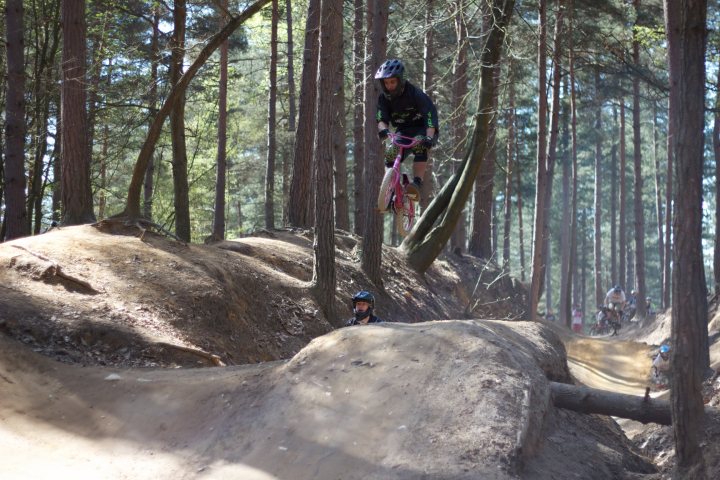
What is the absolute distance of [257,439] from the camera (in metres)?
6.05

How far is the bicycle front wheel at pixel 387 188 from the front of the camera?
9984mm

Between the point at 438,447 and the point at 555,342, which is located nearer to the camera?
the point at 438,447

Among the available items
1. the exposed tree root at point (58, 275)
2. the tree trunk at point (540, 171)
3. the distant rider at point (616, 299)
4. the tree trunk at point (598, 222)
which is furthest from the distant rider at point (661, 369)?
the tree trunk at point (598, 222)

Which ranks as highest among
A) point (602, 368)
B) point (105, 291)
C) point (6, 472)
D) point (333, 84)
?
point (333, 84)

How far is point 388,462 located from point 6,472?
286 cm

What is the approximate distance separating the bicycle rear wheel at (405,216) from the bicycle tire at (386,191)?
31 cm

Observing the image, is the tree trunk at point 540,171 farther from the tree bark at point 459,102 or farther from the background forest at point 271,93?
the tree bark at point 459,102

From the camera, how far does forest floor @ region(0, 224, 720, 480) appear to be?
18.7ft

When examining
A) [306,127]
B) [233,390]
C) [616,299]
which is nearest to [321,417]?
[233,390]

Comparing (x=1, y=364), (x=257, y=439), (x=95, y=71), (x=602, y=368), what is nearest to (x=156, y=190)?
(x=95, y=71)

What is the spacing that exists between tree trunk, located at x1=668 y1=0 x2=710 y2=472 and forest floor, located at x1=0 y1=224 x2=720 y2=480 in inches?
30.2

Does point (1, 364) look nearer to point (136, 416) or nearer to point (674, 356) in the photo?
point (136, 416)

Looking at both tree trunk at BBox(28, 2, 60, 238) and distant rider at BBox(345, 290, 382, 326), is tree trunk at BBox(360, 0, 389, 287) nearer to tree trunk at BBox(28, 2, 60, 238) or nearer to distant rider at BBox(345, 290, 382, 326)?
distant rider at BBox(345, 290, 382, 326)

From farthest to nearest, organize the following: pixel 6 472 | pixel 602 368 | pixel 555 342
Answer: pixel 602 368 → pixel 555 342 → pixel 6 472
